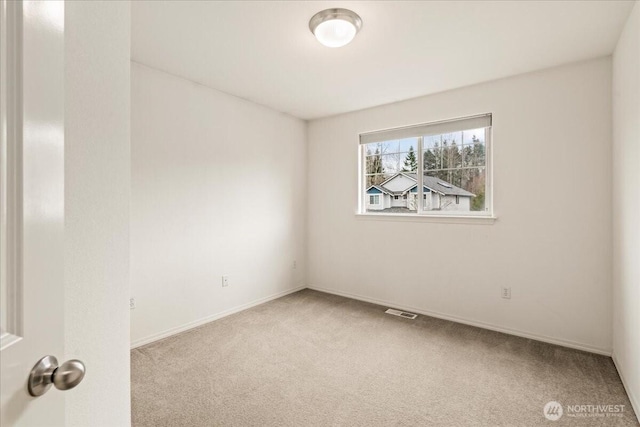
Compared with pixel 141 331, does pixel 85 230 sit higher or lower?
higher

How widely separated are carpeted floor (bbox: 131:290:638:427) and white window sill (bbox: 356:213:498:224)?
1.10 meters

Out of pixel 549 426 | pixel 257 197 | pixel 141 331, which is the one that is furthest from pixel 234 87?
pixel 549 426

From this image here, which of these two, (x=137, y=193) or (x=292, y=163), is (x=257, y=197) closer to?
(x=292, y=163)

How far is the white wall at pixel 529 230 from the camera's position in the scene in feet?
8.77

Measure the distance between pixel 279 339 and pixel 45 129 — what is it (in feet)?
8.88

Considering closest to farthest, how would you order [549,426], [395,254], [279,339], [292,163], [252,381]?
[549,426] → [252,381] → [279,339] → [395,254] → [292,163]

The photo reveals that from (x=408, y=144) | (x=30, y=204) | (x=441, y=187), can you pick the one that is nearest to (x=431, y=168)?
(x=441, y=187)

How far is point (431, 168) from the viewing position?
3.68 m

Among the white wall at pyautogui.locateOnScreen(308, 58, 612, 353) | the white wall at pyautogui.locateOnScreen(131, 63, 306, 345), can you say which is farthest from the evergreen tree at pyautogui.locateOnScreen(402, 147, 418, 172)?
the white wall at pyautogui.locateOnScreen(131, 63, 306, 345)

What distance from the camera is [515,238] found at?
9.99 ft

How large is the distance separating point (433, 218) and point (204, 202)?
251 cm

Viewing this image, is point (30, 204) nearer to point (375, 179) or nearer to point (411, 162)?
point (411, 162)

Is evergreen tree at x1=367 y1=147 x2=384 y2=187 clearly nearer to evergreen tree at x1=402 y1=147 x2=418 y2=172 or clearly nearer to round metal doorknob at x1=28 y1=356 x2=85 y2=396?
evergreen tree at x1=402 y1=147 x2=418 y2=172

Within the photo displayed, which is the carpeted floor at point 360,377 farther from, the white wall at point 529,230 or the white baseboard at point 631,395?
the white wall at point 529,230
